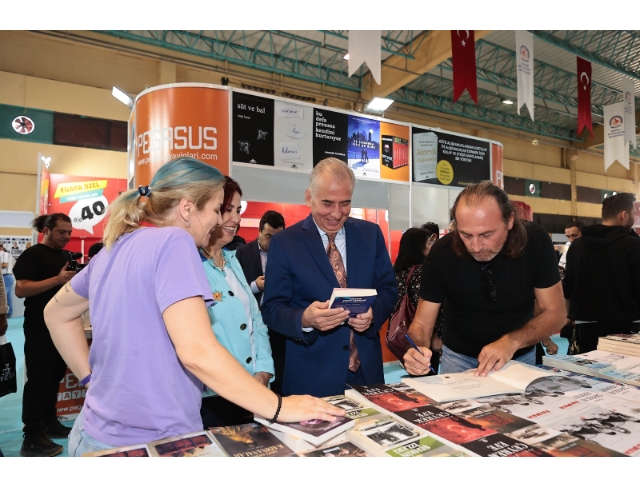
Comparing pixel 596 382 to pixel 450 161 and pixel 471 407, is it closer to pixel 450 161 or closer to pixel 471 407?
pixel 471 407

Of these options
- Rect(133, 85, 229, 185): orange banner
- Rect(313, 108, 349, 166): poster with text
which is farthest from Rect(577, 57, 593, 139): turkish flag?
Rect(133, 85, 229, 185): orange banner

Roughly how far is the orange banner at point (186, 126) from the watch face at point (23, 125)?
6.05 meters

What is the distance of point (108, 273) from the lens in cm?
110

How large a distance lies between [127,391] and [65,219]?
9.70ft

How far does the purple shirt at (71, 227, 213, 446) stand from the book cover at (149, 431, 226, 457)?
0.30 feet

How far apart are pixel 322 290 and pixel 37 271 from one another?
2654 millimetres

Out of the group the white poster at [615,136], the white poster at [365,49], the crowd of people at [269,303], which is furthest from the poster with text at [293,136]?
the white poster at [615,136]

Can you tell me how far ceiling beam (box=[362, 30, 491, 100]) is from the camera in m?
9.07

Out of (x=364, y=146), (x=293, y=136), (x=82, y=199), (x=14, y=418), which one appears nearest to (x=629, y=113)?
(x=364, y=146)

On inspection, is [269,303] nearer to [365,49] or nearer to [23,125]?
[365,49]

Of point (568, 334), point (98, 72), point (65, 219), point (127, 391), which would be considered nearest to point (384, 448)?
point (127, 391)

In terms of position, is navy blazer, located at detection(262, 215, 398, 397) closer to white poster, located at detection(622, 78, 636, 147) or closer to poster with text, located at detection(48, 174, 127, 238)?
poster with text, located at detection(48, 174, 127, 238)

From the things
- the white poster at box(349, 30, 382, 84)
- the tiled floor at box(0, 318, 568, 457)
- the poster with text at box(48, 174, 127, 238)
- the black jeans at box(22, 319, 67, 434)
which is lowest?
the tiled floor at box(0, 318, 568, 457)

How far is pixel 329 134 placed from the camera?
542 cm
